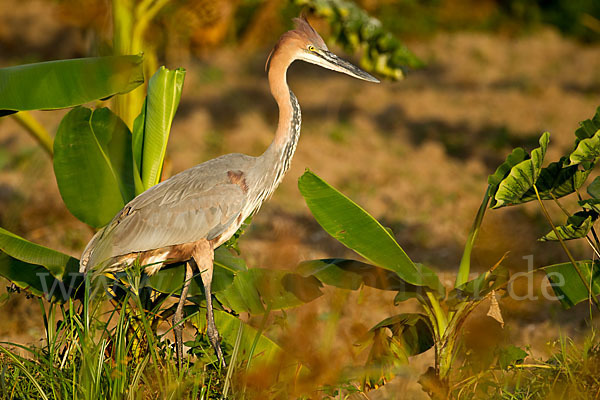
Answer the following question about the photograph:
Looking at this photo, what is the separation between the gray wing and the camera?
134 inches

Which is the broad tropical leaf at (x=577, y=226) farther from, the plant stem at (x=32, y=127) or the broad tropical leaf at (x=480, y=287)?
the plant stem at (x=32, y=127)

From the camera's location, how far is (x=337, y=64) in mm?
3594

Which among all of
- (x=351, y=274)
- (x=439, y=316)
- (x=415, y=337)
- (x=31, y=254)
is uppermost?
(x=31, y=254)

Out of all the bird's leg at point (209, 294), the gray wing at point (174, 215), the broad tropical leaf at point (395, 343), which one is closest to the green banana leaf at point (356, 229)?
the broad tropical leaf at point (395, 343)

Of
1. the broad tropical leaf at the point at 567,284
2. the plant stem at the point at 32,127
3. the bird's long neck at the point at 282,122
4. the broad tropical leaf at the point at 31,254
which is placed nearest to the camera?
the broad tropical leaf at the point at 31,254

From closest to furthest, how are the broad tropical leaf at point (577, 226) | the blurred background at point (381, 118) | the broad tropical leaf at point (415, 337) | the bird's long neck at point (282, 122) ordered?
the broad tropical leaf at point (577, 226) → the broad tropical leaf at point (415, 337) → the bird's long neck at point (282, 122) → the blurred background at point (381, 118)

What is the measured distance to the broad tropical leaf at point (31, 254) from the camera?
10.5 ft

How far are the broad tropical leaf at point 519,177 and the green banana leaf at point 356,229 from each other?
477mm

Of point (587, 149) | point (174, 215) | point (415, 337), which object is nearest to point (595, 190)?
point (587, 149)

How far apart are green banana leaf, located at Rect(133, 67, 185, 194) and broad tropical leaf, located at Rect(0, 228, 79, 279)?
65 cm

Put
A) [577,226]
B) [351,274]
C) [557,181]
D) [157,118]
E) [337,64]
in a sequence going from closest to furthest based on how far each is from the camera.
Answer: [577,226] → [557,181] → [351,274] → [337,64] → [157,118]

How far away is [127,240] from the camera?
3.40m

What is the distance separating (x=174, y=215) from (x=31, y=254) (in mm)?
692

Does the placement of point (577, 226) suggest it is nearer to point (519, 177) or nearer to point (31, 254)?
point (519, 177)
